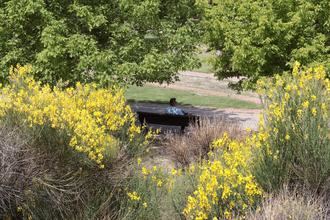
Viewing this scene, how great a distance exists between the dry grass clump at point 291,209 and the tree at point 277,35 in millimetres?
7878

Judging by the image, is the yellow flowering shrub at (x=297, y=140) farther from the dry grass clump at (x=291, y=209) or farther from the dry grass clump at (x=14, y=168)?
the dry grass clump at (x=14, y=168)

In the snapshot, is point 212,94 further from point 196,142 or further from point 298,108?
point 298,108

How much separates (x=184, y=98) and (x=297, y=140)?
21346 mm

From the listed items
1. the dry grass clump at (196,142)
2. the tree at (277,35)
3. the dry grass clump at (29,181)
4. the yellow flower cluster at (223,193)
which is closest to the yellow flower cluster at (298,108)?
the yellow flower cluster at (223,193)

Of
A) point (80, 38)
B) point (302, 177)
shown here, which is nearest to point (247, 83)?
point (80, 38)

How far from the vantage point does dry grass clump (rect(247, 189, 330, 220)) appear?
643 centimetres

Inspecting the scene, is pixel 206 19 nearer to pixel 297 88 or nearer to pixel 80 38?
pixel 80 38

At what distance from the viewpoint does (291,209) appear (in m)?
6.59

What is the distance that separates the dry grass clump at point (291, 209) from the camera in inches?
253

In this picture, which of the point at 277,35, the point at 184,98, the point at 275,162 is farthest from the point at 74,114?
the point at 184,98

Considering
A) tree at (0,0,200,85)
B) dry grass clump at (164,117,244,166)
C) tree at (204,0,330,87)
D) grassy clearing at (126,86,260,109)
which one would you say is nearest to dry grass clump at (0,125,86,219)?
dry grass clump at (164,117,244,166)

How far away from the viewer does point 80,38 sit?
14555 mm

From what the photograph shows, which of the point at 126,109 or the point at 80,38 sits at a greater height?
the point at 80,38

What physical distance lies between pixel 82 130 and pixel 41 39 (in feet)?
23.8
